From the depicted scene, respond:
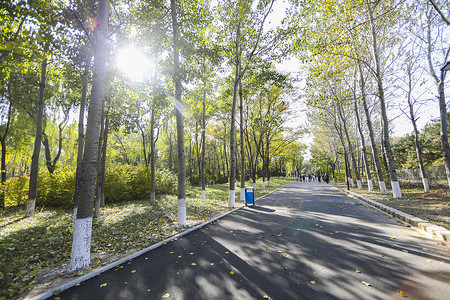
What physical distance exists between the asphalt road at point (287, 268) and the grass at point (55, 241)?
82 centimetres

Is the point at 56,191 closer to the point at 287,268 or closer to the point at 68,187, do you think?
the point at 68,187

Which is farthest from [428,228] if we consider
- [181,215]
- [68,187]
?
[68,187]

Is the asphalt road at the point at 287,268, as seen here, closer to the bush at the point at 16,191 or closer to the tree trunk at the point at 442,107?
the tree trunk at the point at 442,107

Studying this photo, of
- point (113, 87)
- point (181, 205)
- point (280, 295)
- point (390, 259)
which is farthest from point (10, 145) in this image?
point (390, 259)

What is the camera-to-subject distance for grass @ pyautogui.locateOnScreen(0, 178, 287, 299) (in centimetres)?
358

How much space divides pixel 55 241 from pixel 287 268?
21.0 feet

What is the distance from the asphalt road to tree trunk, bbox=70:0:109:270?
32.6 inches

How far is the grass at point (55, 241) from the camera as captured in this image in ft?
11.8

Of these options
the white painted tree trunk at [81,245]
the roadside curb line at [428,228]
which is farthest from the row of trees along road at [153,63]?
the roadside curb line at [428,228]

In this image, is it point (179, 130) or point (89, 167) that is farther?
point (179, 130)

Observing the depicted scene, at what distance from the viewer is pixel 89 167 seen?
4250mm

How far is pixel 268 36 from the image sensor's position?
11.3 m

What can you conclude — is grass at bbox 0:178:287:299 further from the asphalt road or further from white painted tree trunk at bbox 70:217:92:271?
the asphalt road

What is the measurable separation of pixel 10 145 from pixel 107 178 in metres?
6.90
